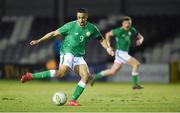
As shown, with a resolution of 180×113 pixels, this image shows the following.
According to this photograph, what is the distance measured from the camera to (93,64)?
27.4 m

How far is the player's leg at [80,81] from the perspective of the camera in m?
13.0

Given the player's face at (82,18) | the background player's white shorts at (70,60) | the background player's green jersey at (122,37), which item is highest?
the player's face at (82,18)

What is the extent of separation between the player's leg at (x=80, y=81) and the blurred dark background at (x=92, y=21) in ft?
46.3

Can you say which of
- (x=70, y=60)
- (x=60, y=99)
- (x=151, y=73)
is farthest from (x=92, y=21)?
(x=60, y=99)

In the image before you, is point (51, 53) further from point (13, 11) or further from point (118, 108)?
point (118, 108)

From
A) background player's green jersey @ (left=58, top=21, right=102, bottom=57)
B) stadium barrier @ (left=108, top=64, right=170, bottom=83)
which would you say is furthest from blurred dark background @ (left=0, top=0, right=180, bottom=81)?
background player's green jersey @ (left=58, top=21, right=102, bottom=57)

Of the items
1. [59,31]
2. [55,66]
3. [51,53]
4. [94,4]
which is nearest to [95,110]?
[59,31]

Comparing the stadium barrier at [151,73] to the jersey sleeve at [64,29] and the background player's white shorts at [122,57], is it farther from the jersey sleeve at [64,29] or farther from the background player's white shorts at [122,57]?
the jersey sleeve at [64,29]

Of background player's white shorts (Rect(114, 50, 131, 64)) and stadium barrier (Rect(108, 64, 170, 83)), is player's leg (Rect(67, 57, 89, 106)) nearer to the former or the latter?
background player's white shorts (Rect(114, 50, 131, 64))

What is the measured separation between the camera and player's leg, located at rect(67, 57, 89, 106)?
13.0m

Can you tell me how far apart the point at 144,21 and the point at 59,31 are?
1851 cm

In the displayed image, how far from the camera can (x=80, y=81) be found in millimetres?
13172

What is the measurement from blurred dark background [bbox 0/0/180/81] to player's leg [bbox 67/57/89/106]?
1411 cm

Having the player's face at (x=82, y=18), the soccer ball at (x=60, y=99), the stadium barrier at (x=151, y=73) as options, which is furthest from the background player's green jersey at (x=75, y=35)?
the stadium barrier at (x=151, y=73)
